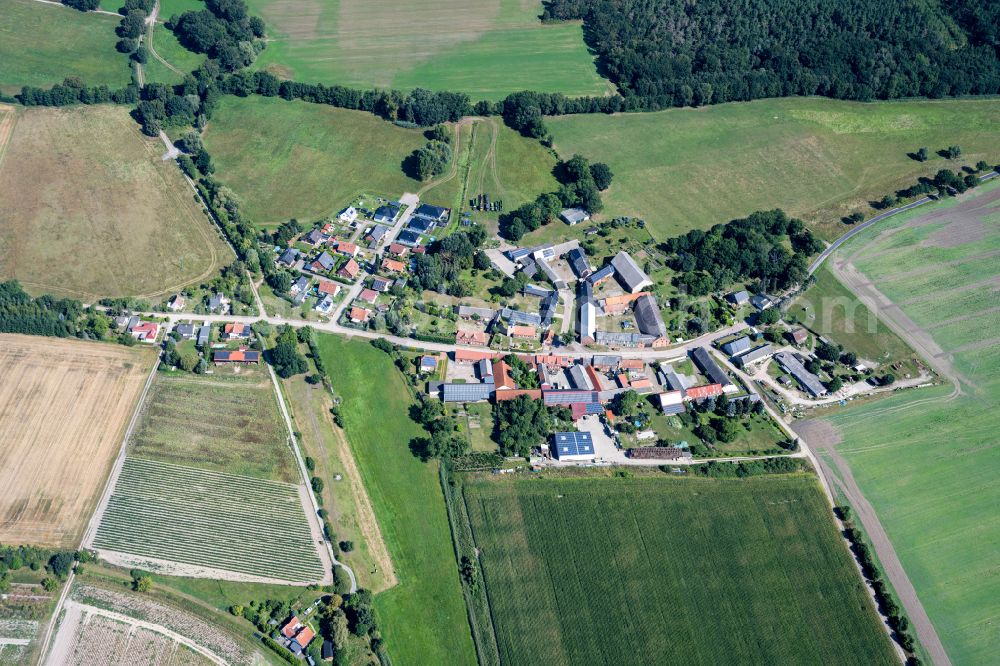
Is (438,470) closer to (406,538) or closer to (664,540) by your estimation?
(406,538)

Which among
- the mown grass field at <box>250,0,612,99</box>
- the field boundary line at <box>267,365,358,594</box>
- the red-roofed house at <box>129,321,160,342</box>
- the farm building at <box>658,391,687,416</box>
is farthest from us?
the mown grass field at <box>250,0,612,99</box>

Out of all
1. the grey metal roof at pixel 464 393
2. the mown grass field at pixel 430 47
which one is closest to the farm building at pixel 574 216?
the mown grass field at pixel 430 47

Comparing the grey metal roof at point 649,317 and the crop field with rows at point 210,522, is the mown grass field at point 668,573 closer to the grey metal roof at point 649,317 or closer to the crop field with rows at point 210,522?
the crop field with rows at point 210,522

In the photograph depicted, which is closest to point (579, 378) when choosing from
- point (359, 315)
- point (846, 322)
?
point (359, 315)

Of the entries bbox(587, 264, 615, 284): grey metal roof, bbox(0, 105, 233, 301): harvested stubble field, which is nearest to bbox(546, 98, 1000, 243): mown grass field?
bbox(587, 264, 615, 284): grey metal roof

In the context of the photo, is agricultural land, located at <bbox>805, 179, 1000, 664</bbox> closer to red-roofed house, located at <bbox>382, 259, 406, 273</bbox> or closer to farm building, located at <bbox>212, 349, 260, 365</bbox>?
red-roofed house, located at <bbox>382, 259, 406, 273</bbox>

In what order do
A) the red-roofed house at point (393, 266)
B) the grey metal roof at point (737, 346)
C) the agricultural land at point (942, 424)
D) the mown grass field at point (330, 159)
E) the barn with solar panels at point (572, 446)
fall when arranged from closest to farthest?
the agricultural land at point (942, 424) < the barn with solar panels at point (572, 446) < the grey metal roof at point (737, 346) < the red-roofed house at point (393, 266) < the mown grass field at point (330, 159)
